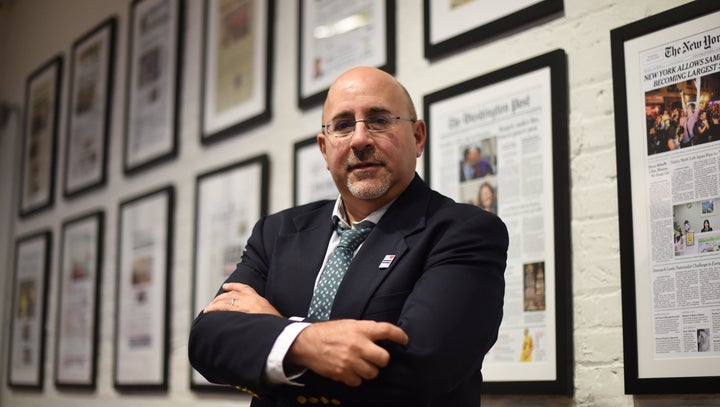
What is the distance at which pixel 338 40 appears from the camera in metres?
3.29

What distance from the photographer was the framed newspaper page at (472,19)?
2508 millimetres

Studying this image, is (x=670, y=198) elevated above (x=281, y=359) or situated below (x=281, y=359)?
above

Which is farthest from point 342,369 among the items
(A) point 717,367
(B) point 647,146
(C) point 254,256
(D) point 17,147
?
(D) point 17,147

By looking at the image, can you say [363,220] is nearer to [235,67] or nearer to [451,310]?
[451,310]

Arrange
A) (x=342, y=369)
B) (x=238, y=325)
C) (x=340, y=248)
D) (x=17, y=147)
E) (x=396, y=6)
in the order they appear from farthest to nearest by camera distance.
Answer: (x=17, y=147) < (x=396, y=6) < (x=340, y=248) < (x=238, y=325) < (x=342, y=369)

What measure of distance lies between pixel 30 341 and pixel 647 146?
4198 mm

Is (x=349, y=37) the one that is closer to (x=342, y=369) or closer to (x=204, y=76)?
(x=204, y=76)

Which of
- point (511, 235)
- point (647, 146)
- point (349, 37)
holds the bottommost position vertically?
point (511, 235)

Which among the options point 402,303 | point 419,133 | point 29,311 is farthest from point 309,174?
point 29,311

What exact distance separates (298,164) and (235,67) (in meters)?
0.73

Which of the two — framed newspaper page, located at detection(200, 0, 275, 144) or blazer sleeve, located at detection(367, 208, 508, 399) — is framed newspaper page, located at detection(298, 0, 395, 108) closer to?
framed newspaper page, located at detection(200, 0, 275, 144)

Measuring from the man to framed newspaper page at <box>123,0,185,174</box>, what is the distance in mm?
2294

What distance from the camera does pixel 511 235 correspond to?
2.48 metres

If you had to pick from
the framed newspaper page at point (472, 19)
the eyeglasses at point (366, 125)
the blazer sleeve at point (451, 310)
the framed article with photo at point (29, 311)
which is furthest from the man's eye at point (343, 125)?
the framed article with photo at point (29, 311)
